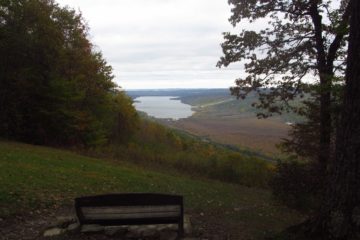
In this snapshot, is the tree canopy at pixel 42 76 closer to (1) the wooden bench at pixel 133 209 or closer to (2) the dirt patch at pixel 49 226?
(2) the dirt patch at pixel 49 226

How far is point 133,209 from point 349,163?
3720mm

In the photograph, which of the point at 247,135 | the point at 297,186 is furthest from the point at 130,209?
the point at 247,135

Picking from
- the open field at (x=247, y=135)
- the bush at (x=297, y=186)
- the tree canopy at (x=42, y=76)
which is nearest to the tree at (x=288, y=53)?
the bush at (x=297, y=186)

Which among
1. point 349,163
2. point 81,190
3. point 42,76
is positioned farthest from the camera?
point 42,76

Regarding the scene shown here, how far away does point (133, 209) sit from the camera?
767 cm

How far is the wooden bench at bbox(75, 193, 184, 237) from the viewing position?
25.0 ft

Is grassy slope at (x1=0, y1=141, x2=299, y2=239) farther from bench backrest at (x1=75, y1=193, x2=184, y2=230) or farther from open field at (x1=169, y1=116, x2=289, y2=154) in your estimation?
open field at (x1=169, y1=116, x2=289, y2=154)

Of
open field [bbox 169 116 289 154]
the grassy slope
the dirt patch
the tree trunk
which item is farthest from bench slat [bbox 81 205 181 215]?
open field [bbox 169 116 289 154]

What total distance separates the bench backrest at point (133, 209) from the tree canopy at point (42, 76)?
23.8 meters

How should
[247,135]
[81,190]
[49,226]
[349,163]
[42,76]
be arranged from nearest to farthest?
[349,163]
[49,226]
[81,190]
[42,76]
[247,135]

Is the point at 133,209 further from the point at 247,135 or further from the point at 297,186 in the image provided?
the point at 247,135

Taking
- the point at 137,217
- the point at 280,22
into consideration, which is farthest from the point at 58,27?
A: the point at 137,217

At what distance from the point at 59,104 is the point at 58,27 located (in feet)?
23.1

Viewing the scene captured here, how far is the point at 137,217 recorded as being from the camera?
301 inches
